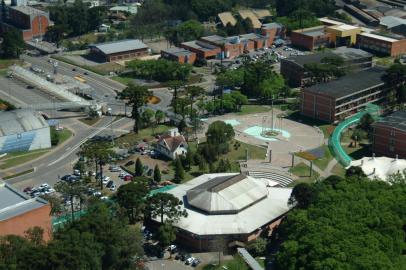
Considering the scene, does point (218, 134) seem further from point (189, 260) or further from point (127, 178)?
point (189, 260)

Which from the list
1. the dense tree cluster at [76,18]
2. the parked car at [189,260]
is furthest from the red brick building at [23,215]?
the dense tree cluster at [76,18]

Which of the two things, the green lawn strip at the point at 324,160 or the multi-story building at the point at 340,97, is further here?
the multi-story building at the point at 340,97

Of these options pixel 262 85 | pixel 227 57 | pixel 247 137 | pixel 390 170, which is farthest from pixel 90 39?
pixel 390 170

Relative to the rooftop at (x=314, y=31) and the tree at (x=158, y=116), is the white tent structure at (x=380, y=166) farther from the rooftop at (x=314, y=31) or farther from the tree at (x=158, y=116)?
the rooftop at (x=314, y=31)

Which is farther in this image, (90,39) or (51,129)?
(90,39)

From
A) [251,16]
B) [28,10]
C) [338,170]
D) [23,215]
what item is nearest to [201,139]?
[338,170]

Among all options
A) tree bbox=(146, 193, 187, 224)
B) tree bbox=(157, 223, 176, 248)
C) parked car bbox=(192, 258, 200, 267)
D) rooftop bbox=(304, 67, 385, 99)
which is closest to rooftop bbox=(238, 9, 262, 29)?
rooftop bbox=(304, 67, 385, 99)

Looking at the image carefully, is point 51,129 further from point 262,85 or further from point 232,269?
point 232,269
